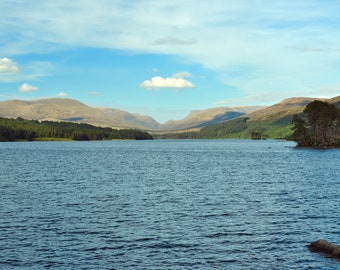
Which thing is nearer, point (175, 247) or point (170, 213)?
point (175, 247)

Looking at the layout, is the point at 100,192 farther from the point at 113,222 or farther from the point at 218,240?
the point at 218,240

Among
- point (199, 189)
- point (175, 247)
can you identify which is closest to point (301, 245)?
point (175, 247)

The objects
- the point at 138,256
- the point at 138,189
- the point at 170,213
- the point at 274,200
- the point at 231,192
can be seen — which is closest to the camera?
the point at 138,256

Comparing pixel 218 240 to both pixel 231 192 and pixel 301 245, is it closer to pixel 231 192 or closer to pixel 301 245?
pixel 301 245

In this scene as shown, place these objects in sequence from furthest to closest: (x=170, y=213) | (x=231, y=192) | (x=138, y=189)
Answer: (x=138, y=189), (x=231, y=192), (x=170, y=213)

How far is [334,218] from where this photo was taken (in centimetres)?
5034

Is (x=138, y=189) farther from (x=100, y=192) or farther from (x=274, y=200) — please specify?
(x=274, y=200)

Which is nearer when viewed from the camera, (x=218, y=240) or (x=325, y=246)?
(x=325, y=246)

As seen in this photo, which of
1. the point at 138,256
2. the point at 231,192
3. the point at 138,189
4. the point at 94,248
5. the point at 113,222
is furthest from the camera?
the point at 138,189

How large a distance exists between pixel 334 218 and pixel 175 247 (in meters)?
23.1

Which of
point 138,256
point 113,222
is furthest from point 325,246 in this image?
point 113,222

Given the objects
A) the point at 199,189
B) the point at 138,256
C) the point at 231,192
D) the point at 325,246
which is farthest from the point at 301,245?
the point at 199,189

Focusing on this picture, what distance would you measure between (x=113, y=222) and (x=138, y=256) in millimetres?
13954

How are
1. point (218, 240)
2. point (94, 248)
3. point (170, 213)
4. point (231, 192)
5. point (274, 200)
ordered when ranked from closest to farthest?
point (94, 248)
point (218, 240)
point (170, 213)
point (274, 200)
point (231, 192)
